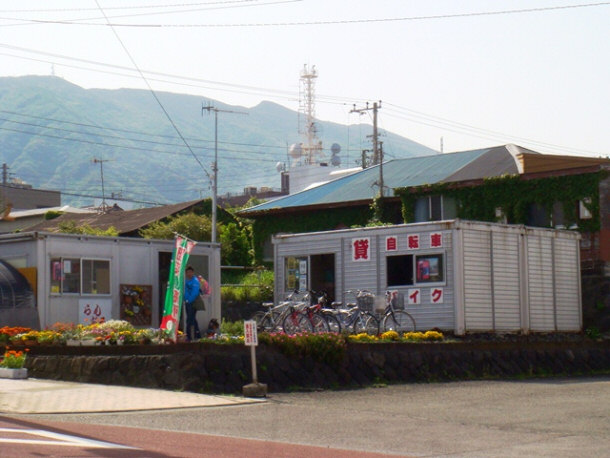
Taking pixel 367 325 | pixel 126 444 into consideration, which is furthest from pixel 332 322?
pixel 126 444

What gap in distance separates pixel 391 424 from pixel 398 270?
1495cm

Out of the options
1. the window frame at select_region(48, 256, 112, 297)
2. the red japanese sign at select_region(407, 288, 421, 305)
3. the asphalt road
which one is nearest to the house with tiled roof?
the red japanese sign at select_region(407, 288, 421, 305)

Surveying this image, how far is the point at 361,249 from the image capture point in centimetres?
2970

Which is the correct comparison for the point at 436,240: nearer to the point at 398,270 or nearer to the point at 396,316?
the point at 398,270

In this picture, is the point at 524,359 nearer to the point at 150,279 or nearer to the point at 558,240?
the point at 558,240

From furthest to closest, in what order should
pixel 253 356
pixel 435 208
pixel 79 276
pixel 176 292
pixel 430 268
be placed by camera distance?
1. pixel 435 208
2. pixel 430 268
3. pixel 79 276
4. pixel 176 292
5. pixel 253 356

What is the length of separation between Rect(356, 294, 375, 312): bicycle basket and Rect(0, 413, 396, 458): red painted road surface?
1463cm

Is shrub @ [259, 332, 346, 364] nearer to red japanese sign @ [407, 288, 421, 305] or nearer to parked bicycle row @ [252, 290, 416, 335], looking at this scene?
parked bicycle row @ [252, 290, 416, 335]

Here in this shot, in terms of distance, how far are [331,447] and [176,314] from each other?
8.38 meters

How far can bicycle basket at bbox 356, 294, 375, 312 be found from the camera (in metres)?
27.5

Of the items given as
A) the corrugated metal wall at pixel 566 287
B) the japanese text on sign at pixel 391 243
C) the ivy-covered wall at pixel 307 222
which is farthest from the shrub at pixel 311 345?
the ivy-covered wall at pixel 307 222

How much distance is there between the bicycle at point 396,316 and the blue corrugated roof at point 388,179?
19102mm

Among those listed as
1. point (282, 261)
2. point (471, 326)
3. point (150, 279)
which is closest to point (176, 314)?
point (150, 279)

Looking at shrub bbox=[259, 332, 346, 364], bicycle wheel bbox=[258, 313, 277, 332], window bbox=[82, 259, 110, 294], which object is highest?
window bbox=[82, 259, 110, 294]
